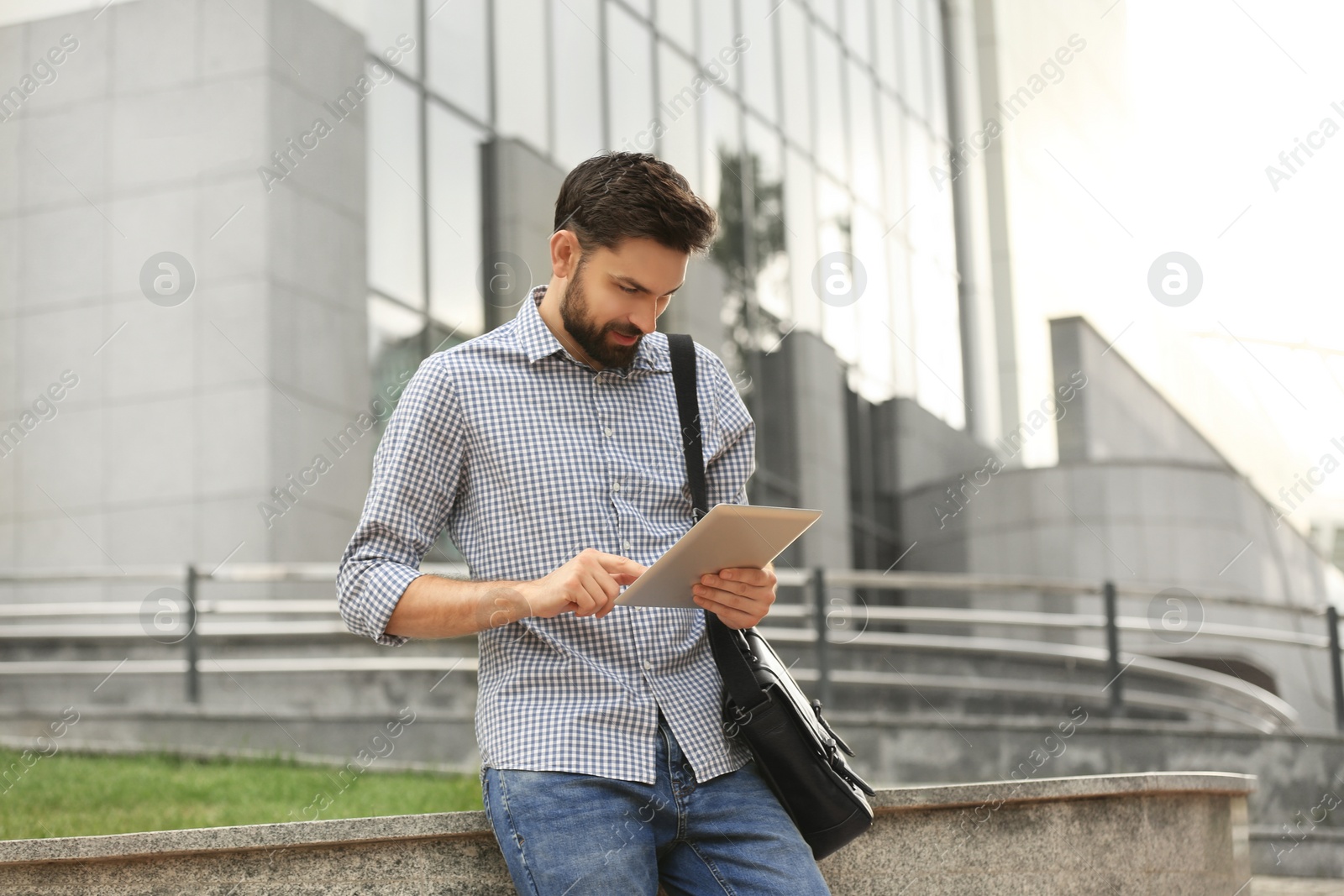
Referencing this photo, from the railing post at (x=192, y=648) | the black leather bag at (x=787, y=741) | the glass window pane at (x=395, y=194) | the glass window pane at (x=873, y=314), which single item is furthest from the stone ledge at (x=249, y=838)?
the glass window pane at (x=873, y=314)

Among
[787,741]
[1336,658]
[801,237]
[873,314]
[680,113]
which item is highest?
[680,113]

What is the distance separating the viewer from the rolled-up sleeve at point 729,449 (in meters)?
3.17

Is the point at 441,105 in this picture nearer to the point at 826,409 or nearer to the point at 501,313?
the point at 501,313

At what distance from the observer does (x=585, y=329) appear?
118 inches

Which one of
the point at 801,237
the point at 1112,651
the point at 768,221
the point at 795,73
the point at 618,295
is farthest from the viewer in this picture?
the point at 795,73

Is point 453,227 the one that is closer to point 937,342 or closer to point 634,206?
point 634,206

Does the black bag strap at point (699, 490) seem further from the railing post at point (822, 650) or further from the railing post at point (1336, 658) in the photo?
the railing post at point (1336, 658)

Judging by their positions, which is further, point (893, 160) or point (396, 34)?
point (893, 160)

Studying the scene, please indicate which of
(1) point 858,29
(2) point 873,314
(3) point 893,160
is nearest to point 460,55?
(2) point 873,314

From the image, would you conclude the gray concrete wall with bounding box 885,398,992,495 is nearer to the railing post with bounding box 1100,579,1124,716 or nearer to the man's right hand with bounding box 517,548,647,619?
the railing post with bounding box 1100,579,1124,716

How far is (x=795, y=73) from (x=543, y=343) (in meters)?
18.5

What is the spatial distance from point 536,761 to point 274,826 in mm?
853

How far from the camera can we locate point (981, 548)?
19797mm

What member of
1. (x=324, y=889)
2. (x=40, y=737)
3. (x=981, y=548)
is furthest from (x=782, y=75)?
(x=324, y=889)
